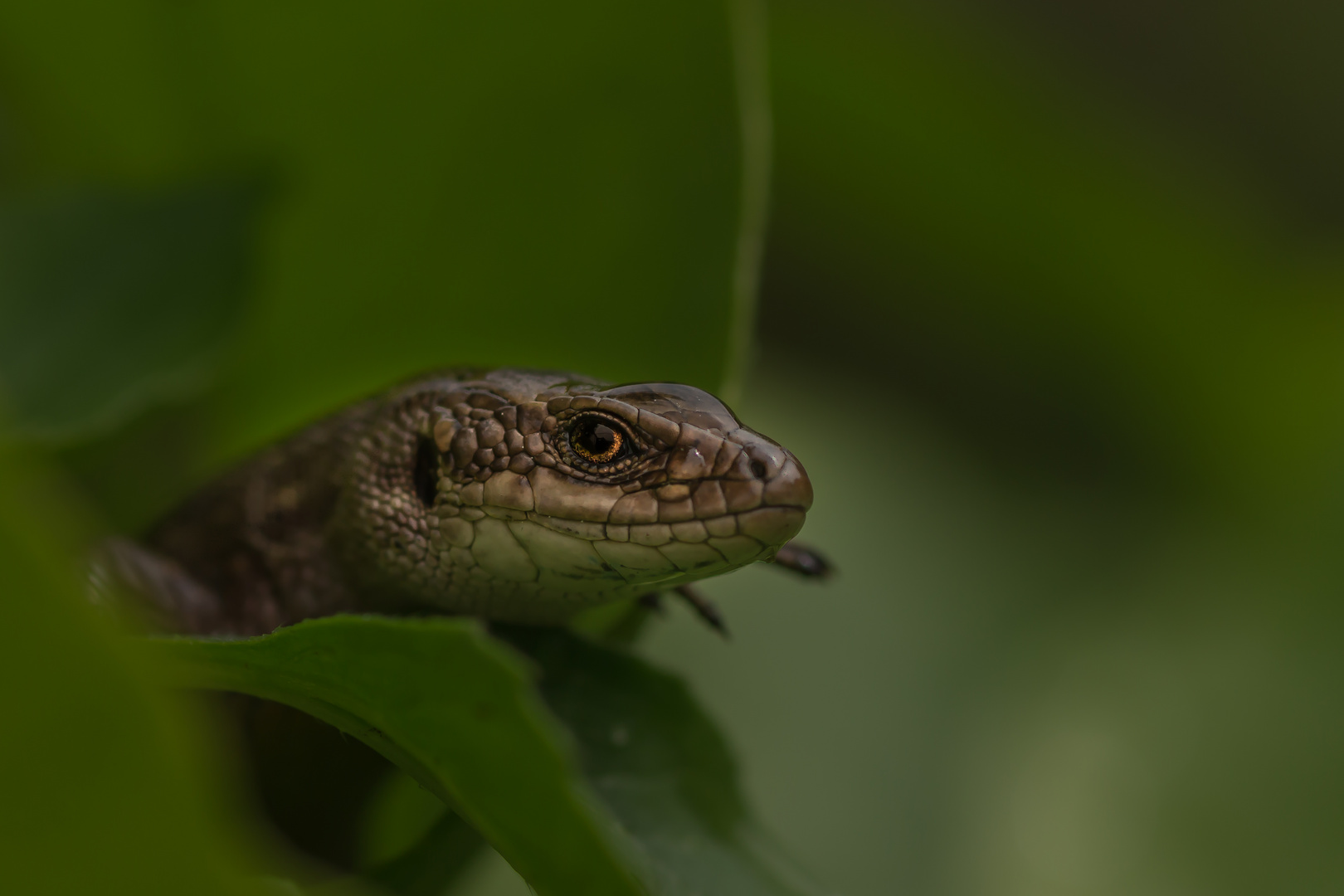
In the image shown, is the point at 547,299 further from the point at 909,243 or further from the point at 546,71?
the point at 909,243

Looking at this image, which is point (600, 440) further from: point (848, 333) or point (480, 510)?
point (848, 333)

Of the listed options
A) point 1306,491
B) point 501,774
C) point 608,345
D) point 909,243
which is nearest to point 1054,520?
point 1306,491

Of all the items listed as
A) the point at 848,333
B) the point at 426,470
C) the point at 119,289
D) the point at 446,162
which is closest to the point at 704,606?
the point at 426,470

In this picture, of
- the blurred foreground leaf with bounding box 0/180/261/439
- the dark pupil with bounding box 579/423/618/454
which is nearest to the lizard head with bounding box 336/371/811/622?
the dark pupil with bounding box 579/423/618/454

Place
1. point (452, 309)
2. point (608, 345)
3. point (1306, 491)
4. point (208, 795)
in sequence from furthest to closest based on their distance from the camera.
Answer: point (1306, 491), point (452, 309), point (608, 345), point (208, 795)

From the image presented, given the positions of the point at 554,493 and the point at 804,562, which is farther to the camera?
the point at 804,562

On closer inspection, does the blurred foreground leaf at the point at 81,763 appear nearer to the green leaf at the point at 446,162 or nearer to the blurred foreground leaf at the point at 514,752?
the blurred foreground leaf at the point at 514,752
